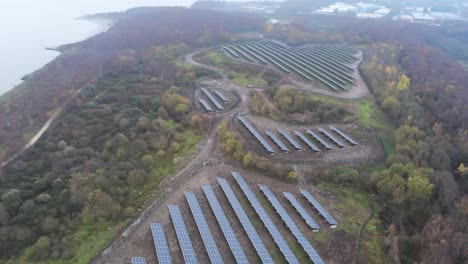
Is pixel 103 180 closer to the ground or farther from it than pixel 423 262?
farther from it

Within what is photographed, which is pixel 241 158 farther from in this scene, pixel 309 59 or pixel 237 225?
pixel 309 59

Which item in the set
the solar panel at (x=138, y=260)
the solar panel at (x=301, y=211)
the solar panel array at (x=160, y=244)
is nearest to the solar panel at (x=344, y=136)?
the solar panel at (x=301, y=211)

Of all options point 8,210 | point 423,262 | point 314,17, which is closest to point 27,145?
point 8,210

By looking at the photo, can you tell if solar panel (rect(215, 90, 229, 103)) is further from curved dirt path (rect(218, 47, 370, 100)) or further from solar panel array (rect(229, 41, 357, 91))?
solar panel array (rect(229, 41, 357, 91))

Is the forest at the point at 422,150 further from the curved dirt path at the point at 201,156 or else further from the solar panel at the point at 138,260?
the solar panel at the point at 138,260

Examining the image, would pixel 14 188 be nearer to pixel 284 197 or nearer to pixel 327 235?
pixel 284 197
